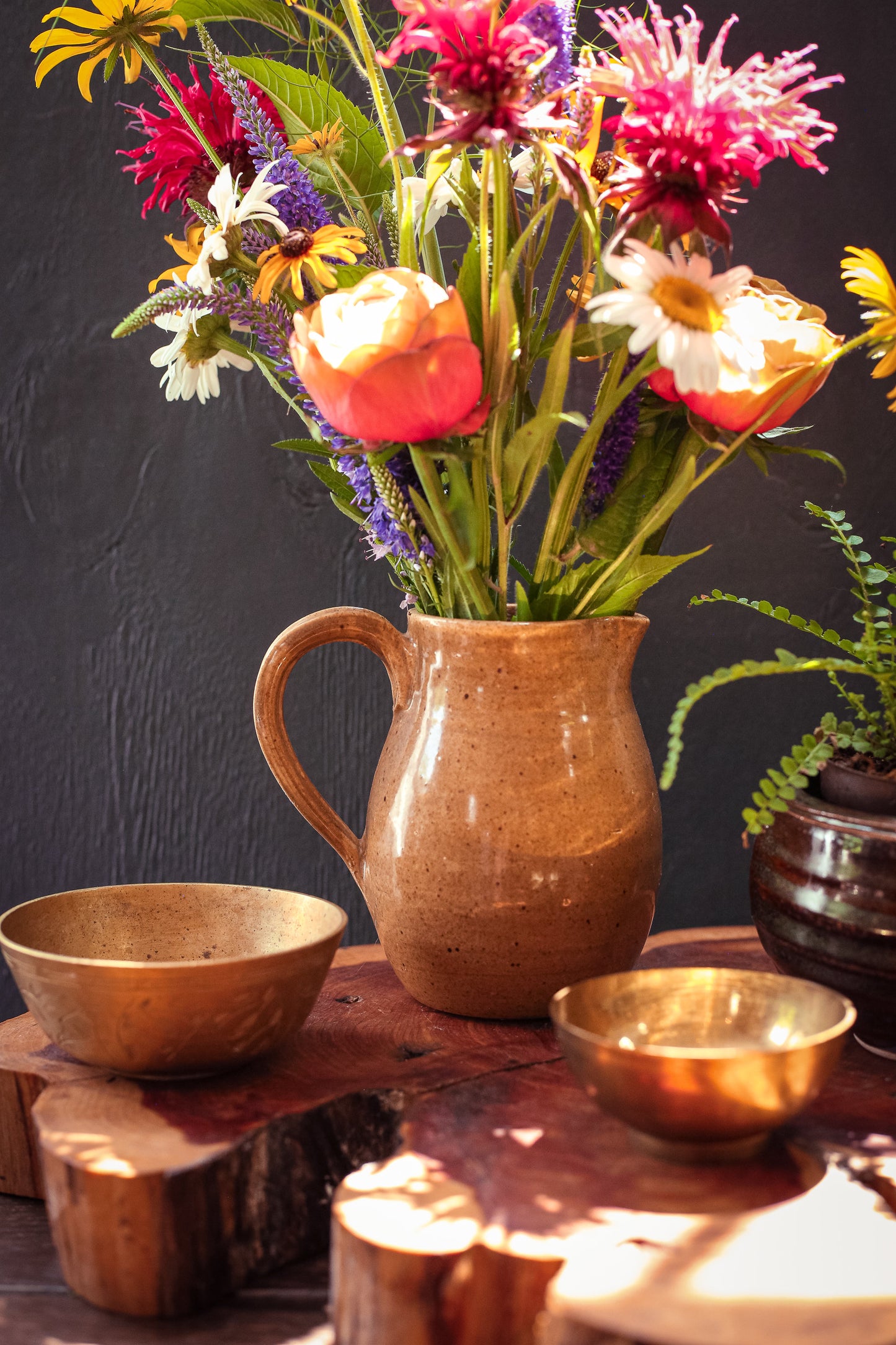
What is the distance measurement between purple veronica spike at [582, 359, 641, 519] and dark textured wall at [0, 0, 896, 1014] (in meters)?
0.42

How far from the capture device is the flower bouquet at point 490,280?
0.53m

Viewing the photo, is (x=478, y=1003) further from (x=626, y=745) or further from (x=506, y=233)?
(x=506, y=233)

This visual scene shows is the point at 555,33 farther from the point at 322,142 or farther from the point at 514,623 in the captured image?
the point at 514,623

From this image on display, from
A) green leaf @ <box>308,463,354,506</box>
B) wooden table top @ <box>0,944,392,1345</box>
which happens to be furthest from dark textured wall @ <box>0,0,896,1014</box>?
wooden table top @ <box>0,944,392,1345</box>

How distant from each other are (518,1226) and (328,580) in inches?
29.4

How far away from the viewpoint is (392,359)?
0.52 m

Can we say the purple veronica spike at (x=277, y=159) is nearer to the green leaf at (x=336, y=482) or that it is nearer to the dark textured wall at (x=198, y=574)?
the green leaf at (x=336, y=482)

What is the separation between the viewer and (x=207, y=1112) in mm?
555

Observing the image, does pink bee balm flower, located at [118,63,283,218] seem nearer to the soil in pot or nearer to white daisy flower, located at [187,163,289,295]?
white daisy flower, located at [187,163,289,295]

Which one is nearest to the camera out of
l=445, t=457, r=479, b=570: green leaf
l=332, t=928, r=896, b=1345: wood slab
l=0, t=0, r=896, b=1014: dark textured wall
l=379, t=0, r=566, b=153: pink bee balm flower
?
l=332, t=928, r=896, b=1345: wood slab

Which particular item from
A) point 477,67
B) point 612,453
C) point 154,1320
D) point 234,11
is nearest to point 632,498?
point 612,453

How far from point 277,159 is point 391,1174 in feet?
1.63

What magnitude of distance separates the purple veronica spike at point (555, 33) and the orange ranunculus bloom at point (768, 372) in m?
0.14

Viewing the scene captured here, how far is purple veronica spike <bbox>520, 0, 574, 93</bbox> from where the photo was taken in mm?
563
